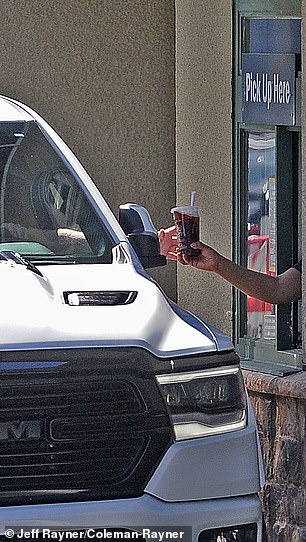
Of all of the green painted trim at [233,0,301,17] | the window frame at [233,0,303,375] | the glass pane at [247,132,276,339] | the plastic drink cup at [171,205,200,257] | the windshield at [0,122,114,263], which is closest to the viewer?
the windshield at [0,122,114,263]

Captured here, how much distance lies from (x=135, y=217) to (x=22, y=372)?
140cm

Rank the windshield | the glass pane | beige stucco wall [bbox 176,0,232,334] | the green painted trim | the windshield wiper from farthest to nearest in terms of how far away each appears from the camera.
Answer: beige stucco wall [bbox 176,0,232,334] → the glass pane → the green painted trim → the windshield → the windshield wiper

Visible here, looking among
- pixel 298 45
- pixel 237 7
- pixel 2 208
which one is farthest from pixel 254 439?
pixel 237 7

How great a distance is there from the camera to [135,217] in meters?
4.73

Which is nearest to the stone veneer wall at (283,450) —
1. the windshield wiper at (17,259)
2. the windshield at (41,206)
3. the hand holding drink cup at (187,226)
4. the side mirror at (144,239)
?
the hand holding drink cup at (187,226)

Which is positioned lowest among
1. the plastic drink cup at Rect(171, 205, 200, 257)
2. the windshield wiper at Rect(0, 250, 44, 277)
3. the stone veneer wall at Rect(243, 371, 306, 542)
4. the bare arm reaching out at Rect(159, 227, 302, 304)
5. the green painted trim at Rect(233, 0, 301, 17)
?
the stone veneer wall at Rect(243, 371, 306, 542)

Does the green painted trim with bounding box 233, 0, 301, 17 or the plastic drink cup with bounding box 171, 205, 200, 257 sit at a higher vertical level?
the green painted trim with bounding box 233, 0, 301, 17

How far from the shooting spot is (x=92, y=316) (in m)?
3.62

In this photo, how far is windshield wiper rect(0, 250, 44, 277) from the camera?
398 cm

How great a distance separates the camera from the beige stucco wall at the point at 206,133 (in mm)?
6633

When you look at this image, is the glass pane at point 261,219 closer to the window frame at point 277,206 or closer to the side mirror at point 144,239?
the window frame at point 277,206

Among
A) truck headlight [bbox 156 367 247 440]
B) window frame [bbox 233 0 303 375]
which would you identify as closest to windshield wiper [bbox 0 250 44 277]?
truck headlight [bbox 156 367 247 440]

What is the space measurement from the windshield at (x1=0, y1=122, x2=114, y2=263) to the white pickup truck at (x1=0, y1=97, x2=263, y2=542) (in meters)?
0.67

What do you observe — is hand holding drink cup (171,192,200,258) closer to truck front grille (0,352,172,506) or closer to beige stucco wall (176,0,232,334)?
beige stucco wall (176,0,232,334)
